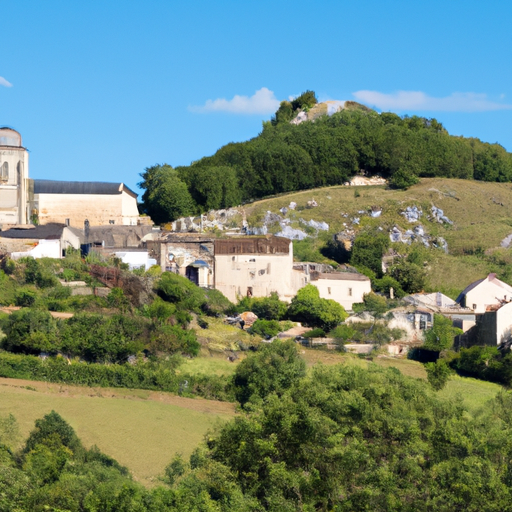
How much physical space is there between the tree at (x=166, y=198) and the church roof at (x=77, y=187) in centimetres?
279

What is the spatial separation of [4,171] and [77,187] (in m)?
5.65

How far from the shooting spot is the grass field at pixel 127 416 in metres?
32.1

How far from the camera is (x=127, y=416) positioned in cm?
3575

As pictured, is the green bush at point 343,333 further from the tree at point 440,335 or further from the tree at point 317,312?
the tree at point 440,335

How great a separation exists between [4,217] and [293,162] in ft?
79.1

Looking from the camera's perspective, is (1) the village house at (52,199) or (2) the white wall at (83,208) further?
(2) the white wall at (83,208)

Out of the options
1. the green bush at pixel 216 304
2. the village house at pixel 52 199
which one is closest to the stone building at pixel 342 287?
the green bush at pixel 216 304

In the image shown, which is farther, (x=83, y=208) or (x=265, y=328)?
(x=83, y=208)

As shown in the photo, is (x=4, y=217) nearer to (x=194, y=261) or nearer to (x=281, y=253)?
(x=194, y=261)

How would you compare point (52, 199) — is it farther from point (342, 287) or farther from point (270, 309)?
point (342, 287)

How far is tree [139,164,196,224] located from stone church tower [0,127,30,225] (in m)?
9.64

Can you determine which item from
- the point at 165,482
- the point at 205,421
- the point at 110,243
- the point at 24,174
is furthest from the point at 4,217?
the point at 165,482

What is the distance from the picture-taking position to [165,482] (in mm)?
27781

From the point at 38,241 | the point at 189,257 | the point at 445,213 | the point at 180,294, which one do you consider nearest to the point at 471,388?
the point at 180,294
